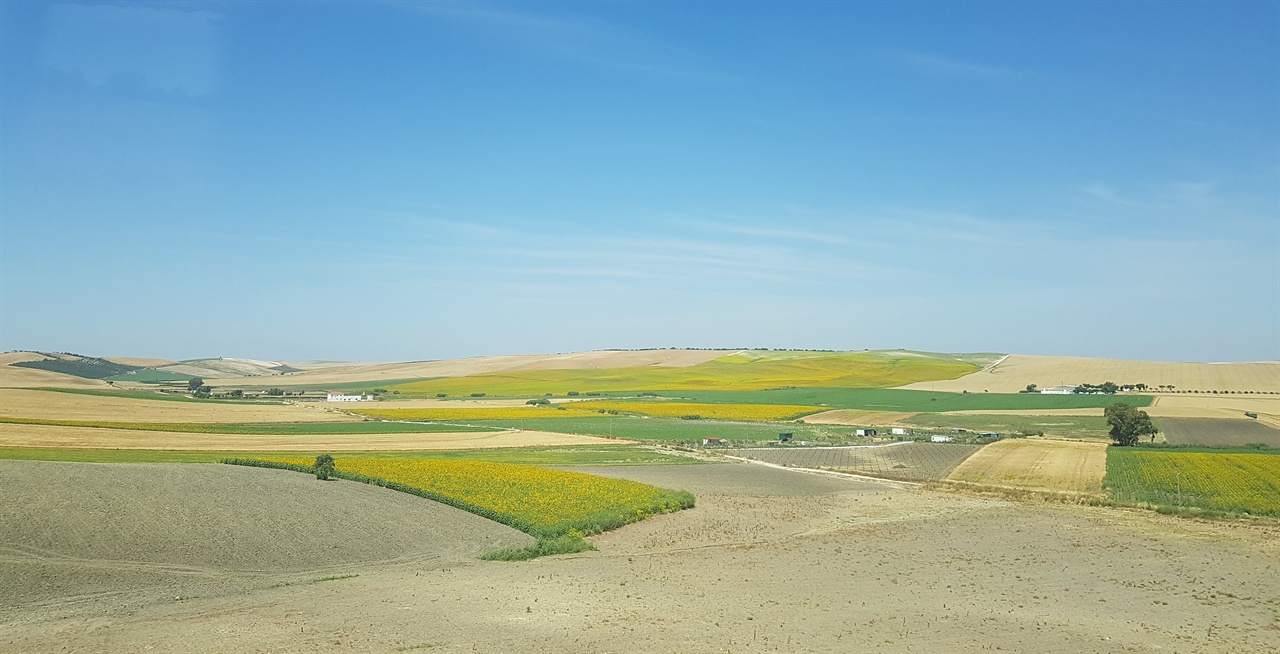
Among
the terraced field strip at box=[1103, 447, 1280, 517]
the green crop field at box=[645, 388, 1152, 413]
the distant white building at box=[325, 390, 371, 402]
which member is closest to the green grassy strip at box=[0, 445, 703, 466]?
the terraced field strip at box=[1103, 447, 1280, 517]

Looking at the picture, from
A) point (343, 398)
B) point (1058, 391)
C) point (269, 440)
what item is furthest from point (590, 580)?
point (1058, 391)

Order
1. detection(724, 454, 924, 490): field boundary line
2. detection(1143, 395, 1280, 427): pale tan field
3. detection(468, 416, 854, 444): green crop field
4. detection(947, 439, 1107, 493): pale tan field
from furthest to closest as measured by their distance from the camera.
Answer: detection(1143, 395, 1280, 427): pale tan field → detection(468, 416, 854, 444): green crop field → detection(724, 454, 924, 490): field boundary line → detection(947, 439, 1107, 493): pale tan field

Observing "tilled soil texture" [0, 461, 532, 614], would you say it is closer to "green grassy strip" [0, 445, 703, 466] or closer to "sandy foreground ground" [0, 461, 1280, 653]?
"sandy foreground ground" [0, 461, 1280, 653]

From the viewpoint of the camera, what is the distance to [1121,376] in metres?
142

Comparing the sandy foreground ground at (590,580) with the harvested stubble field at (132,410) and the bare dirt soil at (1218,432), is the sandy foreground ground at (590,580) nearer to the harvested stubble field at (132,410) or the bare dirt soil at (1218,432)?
the bare dirt soil at (1218,432)

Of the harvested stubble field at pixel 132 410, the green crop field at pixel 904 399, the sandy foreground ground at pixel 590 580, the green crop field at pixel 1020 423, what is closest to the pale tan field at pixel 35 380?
the harvested stubble field at pixel 132 410

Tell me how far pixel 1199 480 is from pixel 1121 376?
4098 inches

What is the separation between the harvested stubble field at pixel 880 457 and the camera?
59.0 meters

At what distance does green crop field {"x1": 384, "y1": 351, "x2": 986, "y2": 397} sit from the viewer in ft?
518

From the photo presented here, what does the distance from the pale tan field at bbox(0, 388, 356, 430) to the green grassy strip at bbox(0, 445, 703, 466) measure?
85.8ft

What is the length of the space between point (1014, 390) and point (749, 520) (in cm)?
11202

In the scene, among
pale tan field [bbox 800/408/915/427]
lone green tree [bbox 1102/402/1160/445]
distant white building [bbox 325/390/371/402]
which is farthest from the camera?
distant white building [bbox 325/390/371/402]

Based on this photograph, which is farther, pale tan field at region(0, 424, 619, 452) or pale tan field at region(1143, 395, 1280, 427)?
pale tan field at region(1143, 395, 1280, 427)

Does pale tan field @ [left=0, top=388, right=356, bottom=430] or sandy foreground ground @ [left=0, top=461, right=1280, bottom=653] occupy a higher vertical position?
pale tan field @ [left=0, top=388, right=356, bottom=430]
